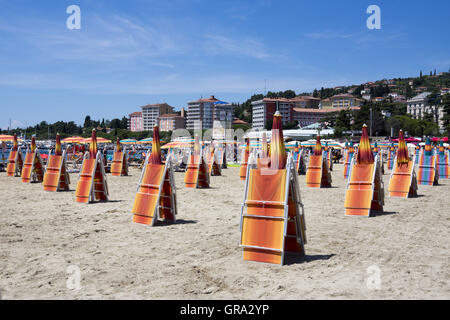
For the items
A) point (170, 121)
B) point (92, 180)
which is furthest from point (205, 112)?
point (92, 180)

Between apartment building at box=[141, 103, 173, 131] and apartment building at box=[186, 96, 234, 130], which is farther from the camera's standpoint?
apartment building at box=[141, 103, 173, 131]

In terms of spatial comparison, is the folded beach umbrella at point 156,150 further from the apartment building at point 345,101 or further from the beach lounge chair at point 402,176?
the apartment building at point 345,101

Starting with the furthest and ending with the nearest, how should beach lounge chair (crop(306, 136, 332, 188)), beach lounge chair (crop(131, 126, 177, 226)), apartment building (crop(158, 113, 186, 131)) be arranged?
apartment building (crop(158, 113, 186, 131))
beach lounge chair (crop(306, 136, 332, 188))
beach lounge chair (crop(131, 126, 177, 226))

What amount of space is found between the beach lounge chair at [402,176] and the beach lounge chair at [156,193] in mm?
7909

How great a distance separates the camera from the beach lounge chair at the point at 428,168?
52.3 ft

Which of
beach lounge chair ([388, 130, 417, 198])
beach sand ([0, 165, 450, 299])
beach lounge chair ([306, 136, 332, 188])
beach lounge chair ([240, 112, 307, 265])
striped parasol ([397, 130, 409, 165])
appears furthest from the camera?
beach lounge chair ([306, 136, 332, 188])

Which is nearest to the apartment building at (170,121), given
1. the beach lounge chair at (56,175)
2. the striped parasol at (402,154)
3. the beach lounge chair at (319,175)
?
the beach lounge chair at (319,175)

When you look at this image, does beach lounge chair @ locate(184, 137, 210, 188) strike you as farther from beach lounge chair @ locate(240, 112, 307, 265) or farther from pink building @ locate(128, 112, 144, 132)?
pink building @ locate(128, 112, 144, 132)

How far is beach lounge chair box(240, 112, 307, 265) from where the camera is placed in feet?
18.0

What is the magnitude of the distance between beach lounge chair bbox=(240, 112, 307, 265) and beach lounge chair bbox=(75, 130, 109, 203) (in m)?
6.50

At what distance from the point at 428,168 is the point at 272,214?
13.4 metres

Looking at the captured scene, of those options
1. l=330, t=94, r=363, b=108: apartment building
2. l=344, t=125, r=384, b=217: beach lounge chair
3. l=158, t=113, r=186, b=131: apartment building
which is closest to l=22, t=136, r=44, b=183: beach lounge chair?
l=344, t=125, r=384, b=217: beach lounge chair
